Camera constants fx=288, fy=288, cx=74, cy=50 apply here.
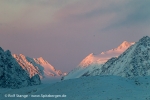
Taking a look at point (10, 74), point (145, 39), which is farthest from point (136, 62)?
point (10, 74)

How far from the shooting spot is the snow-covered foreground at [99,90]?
29.7 m

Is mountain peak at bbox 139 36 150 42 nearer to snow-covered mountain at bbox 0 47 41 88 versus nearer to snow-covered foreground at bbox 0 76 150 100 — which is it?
snow-covered mountain at bbox 0 47 41 88

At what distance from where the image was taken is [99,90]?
1260 inches

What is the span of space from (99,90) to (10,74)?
49.6 metres

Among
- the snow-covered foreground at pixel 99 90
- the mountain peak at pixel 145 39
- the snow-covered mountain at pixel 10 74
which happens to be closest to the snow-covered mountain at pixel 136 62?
the mountain peak at pixel 145 39

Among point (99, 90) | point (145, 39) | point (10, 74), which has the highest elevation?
point (145, 39)

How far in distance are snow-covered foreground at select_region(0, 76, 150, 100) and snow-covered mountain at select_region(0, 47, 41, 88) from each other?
35.5m

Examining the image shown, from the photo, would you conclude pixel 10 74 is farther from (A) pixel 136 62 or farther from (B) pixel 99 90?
(A) pixel 136 62

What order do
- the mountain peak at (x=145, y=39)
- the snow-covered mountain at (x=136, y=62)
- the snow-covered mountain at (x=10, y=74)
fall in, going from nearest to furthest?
the snow-covered mountain at (x=10, y=74), the snow-covered mountain at (x=136, y=62), the mountain peak at (x=145, y=39)

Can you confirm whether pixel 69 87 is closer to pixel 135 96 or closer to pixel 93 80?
pixel 93 80

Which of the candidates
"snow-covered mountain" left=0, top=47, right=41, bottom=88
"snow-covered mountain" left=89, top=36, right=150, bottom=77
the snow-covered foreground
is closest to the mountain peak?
"snow-covered mountain" left=89, top=36, right=150, bottom=77

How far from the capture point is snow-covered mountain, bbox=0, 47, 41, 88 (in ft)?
242

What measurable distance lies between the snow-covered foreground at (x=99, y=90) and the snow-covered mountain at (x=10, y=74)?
117 ft

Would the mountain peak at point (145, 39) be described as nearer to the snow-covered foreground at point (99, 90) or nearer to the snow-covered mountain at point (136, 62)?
the snow-covered mountain at point (136, 62)
